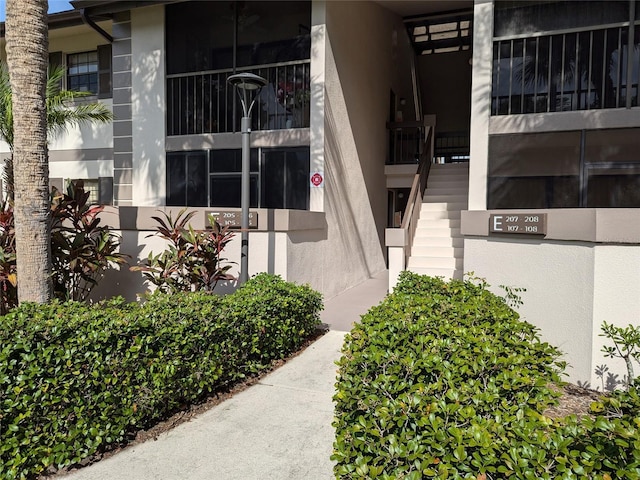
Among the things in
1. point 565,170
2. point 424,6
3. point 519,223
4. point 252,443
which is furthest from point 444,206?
point 252,443

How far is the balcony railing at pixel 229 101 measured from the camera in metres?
9.45

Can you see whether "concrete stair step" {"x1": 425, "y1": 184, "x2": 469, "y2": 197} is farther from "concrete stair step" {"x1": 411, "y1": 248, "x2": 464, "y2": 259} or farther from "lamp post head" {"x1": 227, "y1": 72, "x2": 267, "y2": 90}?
"lamp post head" {"x1": 227, "y1": 72, "x2": 267, "y2": 90}

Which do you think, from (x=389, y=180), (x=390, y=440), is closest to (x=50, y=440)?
(x=390, y=440)

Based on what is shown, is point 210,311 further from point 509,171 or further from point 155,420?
point 509,171

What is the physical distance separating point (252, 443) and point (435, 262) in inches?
243

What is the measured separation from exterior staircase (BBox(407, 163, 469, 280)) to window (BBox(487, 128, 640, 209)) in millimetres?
1541

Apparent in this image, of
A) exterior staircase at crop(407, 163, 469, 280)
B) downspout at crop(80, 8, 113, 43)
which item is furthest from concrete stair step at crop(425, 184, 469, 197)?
downspout at crop(80, 8, 113, 43)

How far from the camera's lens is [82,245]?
632 cm

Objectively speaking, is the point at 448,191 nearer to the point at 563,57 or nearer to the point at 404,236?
the point at 404,236

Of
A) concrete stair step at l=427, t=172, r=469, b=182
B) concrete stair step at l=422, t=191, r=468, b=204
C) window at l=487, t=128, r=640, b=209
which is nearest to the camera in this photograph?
window at l=487, t=128, r=640, b=209

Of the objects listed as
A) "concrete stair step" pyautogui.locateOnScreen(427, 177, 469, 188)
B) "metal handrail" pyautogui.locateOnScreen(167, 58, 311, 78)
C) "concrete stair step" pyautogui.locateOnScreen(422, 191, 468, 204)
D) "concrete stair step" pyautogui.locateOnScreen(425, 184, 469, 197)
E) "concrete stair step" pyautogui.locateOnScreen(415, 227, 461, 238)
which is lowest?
"concrete stair step" pyautogui.locateOnScreen(415, 227, 461, 238)

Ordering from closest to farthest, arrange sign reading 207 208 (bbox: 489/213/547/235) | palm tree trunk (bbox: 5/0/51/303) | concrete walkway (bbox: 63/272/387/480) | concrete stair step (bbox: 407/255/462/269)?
concrete walkway (bbox: 63/272/387/480)
palm tree trunk (bbox: 5/0/51/303)
sign reading 207 208 (bbox: 489/213/547/235)
concrete stair step (bbox: 407/255/462/269)

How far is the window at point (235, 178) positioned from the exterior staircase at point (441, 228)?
2.83 m

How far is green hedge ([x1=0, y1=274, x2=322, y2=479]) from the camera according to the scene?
307cm
